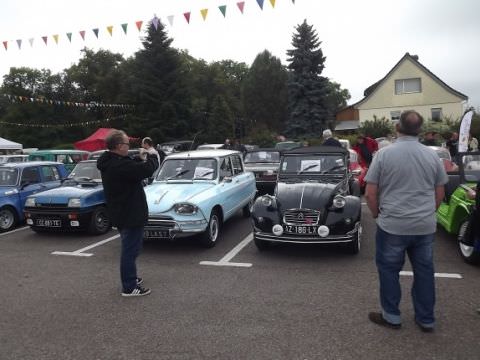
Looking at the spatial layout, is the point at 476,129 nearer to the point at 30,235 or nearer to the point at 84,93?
the point at 30,235

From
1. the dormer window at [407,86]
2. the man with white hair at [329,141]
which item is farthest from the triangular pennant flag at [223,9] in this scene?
the dormer window at [407,86]

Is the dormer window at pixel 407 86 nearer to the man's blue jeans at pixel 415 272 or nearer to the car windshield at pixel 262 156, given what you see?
the car windshield at pixel 262 156

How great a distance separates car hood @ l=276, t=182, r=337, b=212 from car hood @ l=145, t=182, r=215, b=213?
141 centimetres

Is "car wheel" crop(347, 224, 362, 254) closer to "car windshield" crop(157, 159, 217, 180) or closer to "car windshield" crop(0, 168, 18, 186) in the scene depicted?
"car windshield" crop(157, 159, 217, 180)

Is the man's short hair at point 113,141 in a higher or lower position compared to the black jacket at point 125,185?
higher

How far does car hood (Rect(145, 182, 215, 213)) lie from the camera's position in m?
6.91

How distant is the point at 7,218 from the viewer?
9305mm

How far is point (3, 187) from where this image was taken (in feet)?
31.0

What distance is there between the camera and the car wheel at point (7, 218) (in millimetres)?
9183

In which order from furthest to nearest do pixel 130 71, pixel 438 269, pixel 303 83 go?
pixel 130 71 → pixel 303 83 → pixel 438 269

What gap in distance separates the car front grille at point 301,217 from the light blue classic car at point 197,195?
1441mm

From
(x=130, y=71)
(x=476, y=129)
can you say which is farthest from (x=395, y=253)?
(x=130, y=71)

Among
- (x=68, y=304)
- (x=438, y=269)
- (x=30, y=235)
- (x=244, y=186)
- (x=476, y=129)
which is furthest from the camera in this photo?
(x=476, y=129)

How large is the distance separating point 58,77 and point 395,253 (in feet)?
200
